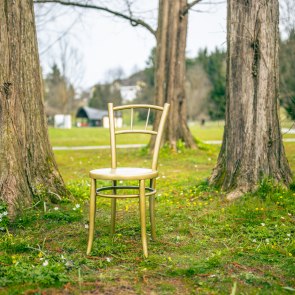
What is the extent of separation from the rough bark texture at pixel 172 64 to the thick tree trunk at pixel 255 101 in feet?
23.7

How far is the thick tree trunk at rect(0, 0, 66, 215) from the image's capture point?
4777 millimetres

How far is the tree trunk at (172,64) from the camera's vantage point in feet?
42.8

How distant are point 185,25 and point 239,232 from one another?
32.3ft

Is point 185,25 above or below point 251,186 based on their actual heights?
above

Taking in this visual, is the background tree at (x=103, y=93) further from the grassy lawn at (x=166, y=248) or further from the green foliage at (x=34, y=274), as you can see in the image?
the green foliage at (x=34, y=274)

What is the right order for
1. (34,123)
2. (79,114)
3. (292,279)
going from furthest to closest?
1. (79,114)
2. (34,123)
3. (292,279)

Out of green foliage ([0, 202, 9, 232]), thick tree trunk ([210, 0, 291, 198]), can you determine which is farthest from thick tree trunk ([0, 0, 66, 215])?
thick tree trunk ([210, 0, 291, 198])

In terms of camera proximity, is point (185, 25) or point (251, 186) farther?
point (185, 25)

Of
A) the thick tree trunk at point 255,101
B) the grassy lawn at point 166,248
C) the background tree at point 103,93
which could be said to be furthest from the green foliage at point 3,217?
the background tree at point 103,93

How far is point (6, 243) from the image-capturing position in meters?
4.05

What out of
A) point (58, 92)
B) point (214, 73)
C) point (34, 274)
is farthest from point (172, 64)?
point (214, 73)

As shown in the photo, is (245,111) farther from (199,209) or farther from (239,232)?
(239,232)

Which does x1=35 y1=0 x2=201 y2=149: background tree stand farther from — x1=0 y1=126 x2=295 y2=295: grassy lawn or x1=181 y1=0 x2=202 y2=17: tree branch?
x1=0 y1=126 x2=295 y2=295: grassy lawn

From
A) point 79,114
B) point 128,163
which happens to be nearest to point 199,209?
point 128,163
